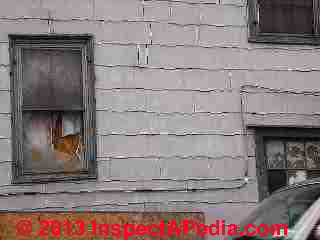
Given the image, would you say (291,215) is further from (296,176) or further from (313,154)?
(313,154)

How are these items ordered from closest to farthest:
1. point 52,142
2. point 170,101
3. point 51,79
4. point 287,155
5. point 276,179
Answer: point 52,142 < point 51,79 < point 170,101 < point 276,179 < point 287,155

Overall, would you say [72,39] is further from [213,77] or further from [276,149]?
[276,149]

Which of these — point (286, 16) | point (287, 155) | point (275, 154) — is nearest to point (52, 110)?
point (275, 154)

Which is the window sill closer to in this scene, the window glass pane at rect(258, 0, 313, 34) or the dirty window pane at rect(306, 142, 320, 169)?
the window glass pane at rect(258, 0, 313, 34)

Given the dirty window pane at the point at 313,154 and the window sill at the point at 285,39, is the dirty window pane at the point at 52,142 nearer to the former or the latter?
the window sill at the point at 285,39

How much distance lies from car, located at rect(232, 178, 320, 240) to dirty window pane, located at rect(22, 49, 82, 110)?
361cm

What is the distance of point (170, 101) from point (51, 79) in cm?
155

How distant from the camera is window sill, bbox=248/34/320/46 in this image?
30.9ft

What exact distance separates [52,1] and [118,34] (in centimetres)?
94

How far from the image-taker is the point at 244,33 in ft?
30.8

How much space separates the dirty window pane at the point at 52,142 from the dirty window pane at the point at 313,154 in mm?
3115

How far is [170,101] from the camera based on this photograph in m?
8.97

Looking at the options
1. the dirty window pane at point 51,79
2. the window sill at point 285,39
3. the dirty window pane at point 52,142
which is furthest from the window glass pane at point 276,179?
the dirty window pane at point 51,79

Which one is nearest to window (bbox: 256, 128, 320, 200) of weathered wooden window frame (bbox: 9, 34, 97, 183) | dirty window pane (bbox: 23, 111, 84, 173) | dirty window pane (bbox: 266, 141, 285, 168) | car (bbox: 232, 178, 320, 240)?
dirty window pane (bbox: 266, 141, 285, 168)
